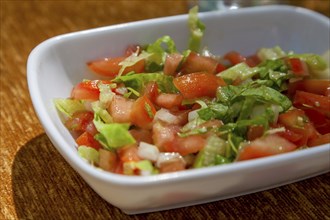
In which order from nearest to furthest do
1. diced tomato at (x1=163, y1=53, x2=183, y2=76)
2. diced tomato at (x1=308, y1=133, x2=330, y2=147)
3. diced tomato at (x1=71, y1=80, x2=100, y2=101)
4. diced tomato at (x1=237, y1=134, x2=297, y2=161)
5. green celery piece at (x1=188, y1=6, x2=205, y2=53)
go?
diced tomato at (x1=237, y1=134, x2=297, y2=161), diced tomato at (x1=308, y1=133, x2=330, y2=147), diced tomato at (x1=71, y1=80, x2=100, y2=101), diced tomato at (x1=163, y1=53, x2=183, y2=76), green celery piece at (x1=188, y1=6, x2=205, y2=53)

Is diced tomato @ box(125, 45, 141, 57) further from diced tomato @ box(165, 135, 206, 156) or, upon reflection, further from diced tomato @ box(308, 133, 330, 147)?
diced tomato @ box(308, 133, 330, 147)

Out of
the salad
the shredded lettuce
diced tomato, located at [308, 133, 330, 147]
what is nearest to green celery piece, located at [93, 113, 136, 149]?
the salad

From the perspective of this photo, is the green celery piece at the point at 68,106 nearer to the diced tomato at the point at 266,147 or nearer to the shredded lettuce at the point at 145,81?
the shredded lettuce at the point at 145,81

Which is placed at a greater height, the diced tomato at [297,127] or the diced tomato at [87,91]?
the diced tomato at [297,127]

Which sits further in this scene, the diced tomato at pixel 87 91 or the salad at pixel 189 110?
the diced tomato at pixel 87 91

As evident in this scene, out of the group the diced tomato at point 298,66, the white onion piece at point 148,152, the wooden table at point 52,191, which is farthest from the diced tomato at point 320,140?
the white onion piece at point 148,152

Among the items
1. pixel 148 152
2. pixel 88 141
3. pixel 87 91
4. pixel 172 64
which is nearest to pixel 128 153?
pixel 148 152

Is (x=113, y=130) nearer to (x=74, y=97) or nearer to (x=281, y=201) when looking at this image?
(x=74, y=97)
